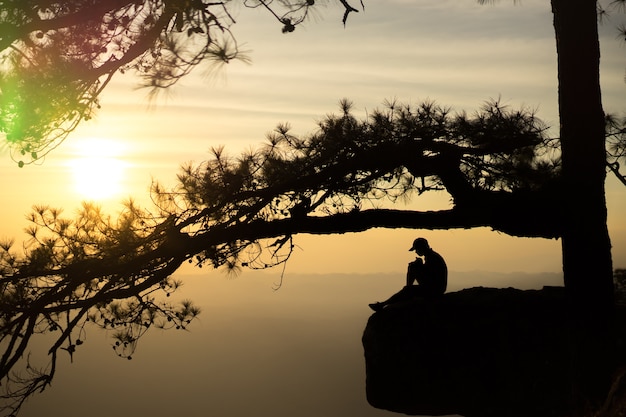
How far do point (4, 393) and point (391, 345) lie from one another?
168 inches

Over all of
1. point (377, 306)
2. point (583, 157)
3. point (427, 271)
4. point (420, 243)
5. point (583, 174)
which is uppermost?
point (583, 157)

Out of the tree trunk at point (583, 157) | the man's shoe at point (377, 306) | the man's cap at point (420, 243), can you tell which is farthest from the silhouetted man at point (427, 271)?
the tree trunk at point (583, 157)

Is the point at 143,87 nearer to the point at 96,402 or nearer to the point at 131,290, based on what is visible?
the point at 131,290

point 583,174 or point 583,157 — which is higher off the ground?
point 583,157

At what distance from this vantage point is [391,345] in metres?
7.29

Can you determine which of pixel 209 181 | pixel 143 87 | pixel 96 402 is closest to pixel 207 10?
pixel 143 87

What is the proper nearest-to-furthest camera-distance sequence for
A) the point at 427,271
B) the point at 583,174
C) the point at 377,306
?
the point at 583,174 < the point at 427,271 < the point at 377,306

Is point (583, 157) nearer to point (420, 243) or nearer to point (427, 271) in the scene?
point (420, 243)

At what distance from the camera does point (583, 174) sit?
6.96 meters

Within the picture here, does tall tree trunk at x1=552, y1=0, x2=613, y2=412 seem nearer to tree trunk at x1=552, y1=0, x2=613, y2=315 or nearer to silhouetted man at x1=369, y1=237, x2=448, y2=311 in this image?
tree trunk at x1=552, y1=0, x2=613, y2=315

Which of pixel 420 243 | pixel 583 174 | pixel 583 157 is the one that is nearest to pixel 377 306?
pixel 420 243

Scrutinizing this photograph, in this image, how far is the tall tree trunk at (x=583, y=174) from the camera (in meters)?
6.85

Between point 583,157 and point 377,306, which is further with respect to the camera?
point 377,306

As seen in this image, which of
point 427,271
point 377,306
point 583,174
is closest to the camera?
point 583,174
